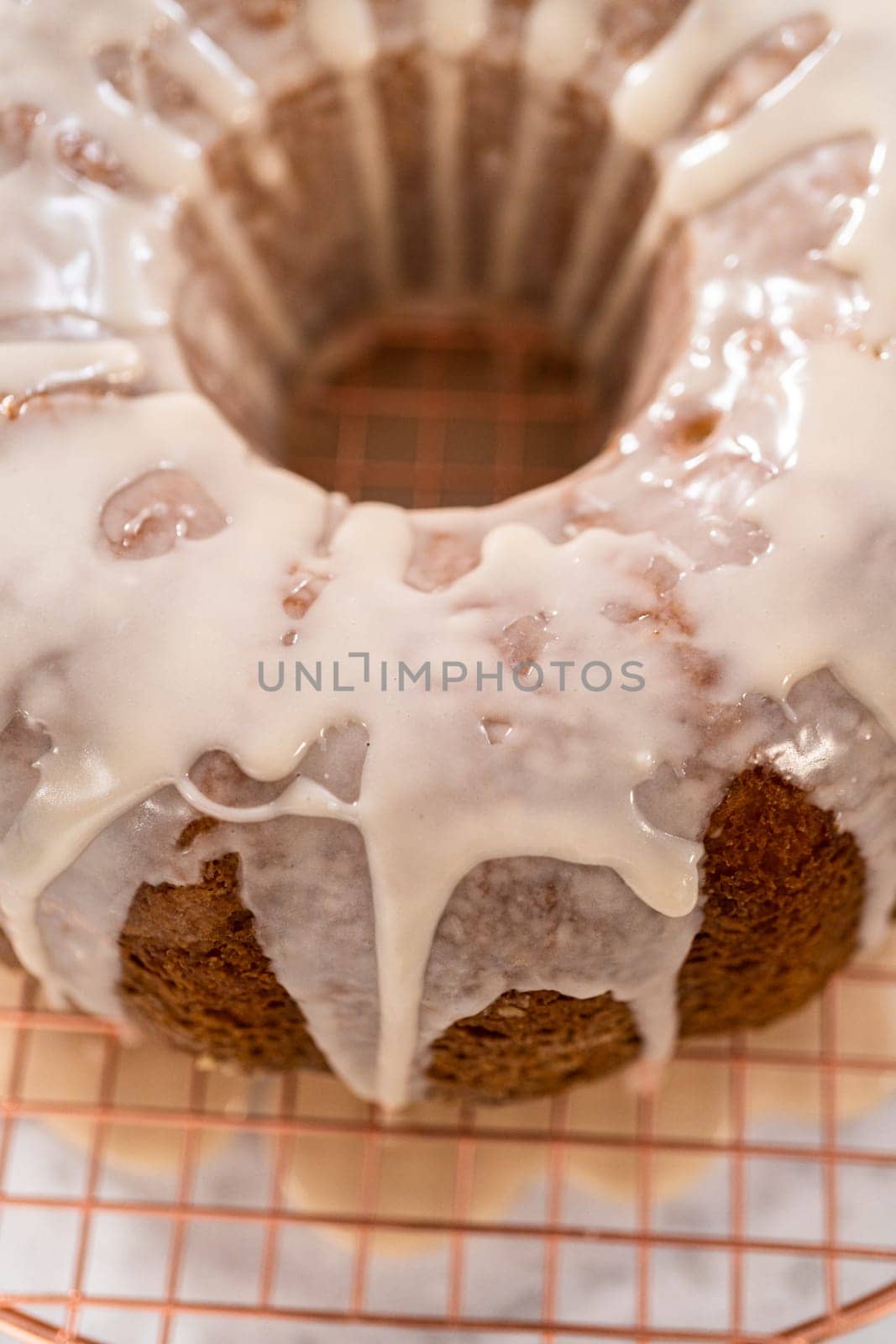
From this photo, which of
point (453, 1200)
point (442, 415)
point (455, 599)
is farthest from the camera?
point (442, 415)

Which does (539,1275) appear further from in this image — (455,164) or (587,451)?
(455,164)

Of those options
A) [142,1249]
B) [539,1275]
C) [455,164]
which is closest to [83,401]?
[455,164]

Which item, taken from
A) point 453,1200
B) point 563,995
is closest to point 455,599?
point 563,995

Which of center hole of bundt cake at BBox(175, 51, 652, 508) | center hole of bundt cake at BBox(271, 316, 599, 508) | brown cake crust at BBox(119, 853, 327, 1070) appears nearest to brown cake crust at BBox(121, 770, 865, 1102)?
brown cake crust at BBox(119, 853, 327, 1070)

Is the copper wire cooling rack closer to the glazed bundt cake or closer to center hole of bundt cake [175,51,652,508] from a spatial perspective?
the glazed bundt cake

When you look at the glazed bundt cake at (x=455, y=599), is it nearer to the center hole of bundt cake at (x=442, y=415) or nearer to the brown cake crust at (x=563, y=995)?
the brown cake crust at (x=563, y=995)

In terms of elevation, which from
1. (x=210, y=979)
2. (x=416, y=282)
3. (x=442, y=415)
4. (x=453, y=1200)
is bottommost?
(x=453, y=1200)

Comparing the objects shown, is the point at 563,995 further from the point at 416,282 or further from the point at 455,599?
the point at 416,282
